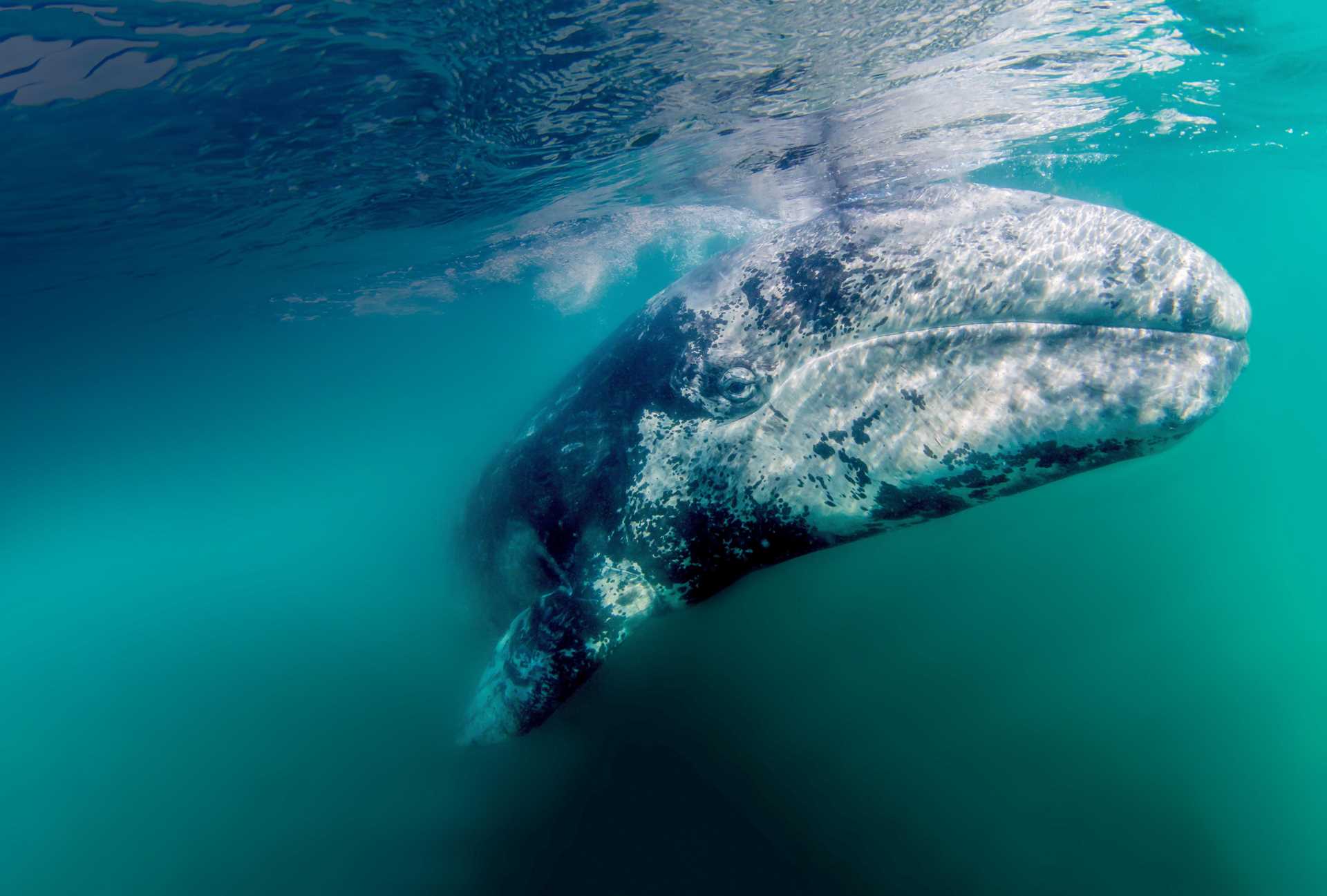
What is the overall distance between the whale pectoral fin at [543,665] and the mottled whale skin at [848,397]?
2cm

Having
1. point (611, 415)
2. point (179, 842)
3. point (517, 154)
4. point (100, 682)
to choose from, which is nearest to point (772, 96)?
point (517, 154)

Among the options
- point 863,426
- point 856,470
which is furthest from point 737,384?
point 856,470

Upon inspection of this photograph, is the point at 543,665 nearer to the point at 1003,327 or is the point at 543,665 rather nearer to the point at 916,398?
the point at 916,398

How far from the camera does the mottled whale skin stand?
3828 millimetres

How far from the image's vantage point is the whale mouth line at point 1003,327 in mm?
3812

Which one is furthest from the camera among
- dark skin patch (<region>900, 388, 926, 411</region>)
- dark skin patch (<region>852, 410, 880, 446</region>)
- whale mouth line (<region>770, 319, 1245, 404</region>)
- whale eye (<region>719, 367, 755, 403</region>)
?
whale eye (<region>719, 367, 755, 403</region>)

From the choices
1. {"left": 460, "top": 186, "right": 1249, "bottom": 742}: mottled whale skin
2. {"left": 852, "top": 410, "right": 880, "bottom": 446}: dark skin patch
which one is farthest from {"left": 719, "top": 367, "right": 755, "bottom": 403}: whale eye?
{"left": 852, "top": 410, "right": 880, "bottom": 446}: dark skin patch

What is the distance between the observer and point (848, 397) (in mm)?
4480

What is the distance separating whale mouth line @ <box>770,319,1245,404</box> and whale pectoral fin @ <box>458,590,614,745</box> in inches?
99.1

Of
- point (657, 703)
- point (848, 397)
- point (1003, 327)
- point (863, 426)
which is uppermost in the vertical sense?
point (1003, 327)

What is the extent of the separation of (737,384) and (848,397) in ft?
2.99

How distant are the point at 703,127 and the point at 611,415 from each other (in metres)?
9.37

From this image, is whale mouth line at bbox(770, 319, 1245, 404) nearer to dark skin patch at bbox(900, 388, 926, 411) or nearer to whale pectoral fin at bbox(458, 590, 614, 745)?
dark skin patch at bbox(900, 388, 926, 411)

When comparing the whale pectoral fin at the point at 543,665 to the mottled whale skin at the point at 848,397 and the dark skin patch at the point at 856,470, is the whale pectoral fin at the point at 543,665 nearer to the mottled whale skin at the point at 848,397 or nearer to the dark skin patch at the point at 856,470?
the mottled whale skin at the point at 848,397
